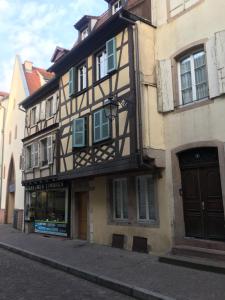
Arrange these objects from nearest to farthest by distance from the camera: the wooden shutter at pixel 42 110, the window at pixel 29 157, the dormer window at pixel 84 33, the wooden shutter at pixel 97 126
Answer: the wooden shutter at pixel 97 126
the dormer window at pixel 84 33
the wooden shutter at pixel 42 110
the window at pixel 29 157

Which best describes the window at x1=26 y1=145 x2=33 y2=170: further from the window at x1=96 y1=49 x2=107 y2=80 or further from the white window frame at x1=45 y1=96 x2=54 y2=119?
the window at x1=96 y1=49 x2=107 y2=80

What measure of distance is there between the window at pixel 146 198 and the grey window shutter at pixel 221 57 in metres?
3.55

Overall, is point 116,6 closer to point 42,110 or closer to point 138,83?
point 138,83

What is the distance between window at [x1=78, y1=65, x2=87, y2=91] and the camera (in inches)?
523

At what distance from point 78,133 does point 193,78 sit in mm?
4888

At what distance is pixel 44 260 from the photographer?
9.91m

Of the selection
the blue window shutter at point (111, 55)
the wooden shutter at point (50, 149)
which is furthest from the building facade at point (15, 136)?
the blue window shutter at point (111, 55)

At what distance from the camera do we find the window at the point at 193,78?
9219 mm

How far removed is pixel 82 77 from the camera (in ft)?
44.6

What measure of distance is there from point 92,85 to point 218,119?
5370mm

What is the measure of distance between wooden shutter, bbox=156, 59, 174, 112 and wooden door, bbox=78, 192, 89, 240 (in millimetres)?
5541

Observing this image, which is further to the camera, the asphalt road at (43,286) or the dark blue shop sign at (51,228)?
the dark blue shop sign at (51,228)

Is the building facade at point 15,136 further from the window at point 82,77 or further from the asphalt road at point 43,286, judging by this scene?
the asphalt road at point 43,286

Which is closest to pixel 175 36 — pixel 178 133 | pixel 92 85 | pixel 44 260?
pixel 178 133
